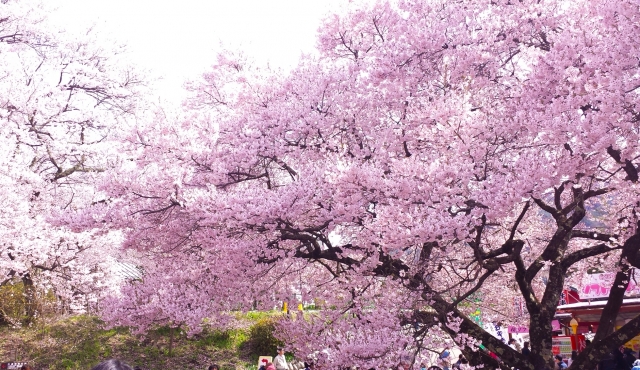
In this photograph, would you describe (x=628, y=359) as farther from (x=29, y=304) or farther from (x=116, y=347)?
(x=29, y=304)

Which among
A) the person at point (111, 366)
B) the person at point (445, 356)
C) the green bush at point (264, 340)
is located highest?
the green bush at point (264, 340)

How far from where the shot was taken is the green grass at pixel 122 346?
14.5m

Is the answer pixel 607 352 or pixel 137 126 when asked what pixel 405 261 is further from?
pixel 137 126

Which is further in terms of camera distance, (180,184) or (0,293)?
(0,293)

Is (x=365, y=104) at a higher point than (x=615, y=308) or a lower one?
higher

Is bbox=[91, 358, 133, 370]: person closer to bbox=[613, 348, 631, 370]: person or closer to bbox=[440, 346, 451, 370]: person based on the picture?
bbox=[440, 346, 451, 370]: person

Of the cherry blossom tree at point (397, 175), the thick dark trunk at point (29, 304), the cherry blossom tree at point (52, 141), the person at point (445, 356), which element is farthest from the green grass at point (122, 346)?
the person at point (445, 356)

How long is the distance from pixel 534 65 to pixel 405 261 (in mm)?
3303

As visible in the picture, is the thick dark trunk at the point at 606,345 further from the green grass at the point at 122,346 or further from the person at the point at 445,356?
the green grass at the point at 122,346

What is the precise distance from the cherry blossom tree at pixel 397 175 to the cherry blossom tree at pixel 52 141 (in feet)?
8.17

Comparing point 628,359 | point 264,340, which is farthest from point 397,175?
point 264,340

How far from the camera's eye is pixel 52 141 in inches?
533

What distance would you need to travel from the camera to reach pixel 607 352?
8227 millimetres

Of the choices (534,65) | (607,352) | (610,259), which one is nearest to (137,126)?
(534,65)
